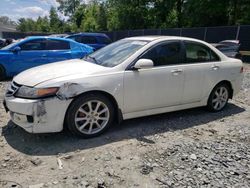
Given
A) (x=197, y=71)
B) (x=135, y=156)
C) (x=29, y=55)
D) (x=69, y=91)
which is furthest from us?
(x=29, y=55)

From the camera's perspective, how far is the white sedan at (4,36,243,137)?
383cm

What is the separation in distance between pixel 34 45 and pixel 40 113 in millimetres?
5712

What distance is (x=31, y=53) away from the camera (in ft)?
28.6

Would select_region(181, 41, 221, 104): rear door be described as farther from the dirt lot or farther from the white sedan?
the dirt lot

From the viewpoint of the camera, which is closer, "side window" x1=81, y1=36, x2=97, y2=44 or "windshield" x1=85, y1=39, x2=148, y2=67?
"windshield" x1=85, y1=39, x2=148, y2=67

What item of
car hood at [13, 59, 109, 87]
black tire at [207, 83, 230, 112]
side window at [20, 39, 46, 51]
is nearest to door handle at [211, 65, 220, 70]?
black tire at [207, 83, 230, 112]

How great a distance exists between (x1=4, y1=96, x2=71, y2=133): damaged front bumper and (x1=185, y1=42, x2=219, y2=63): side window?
8.15 ft

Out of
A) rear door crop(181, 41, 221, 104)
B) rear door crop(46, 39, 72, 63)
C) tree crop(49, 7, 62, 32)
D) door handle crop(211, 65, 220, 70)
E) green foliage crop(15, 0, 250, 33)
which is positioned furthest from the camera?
tree crop(49, 7, 62, 32)

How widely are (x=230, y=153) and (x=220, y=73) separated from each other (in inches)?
81.5

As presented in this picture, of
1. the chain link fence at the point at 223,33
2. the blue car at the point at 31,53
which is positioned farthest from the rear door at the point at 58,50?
the chain link fence at the point at 223,33

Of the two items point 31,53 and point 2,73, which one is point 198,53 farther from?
point 2,73

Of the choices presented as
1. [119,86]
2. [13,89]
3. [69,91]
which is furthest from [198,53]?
[13,89]

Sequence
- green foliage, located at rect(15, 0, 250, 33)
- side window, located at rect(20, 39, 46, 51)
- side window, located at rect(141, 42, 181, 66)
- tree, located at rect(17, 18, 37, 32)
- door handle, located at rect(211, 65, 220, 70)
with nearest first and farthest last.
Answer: side window, located at rect(141, 42, 181, 66) < door handle, located at rect(211, 65, 220, 70) < side window, located at rect(20, 39, 46, 51) < green foliage, located at rect(15, 0, 250, 33) < tree, located at rect(17, 18, 37, 32)

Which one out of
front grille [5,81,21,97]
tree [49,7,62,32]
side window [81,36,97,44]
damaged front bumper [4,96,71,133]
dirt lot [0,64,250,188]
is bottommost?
dirt lot [0,64,250,188]
